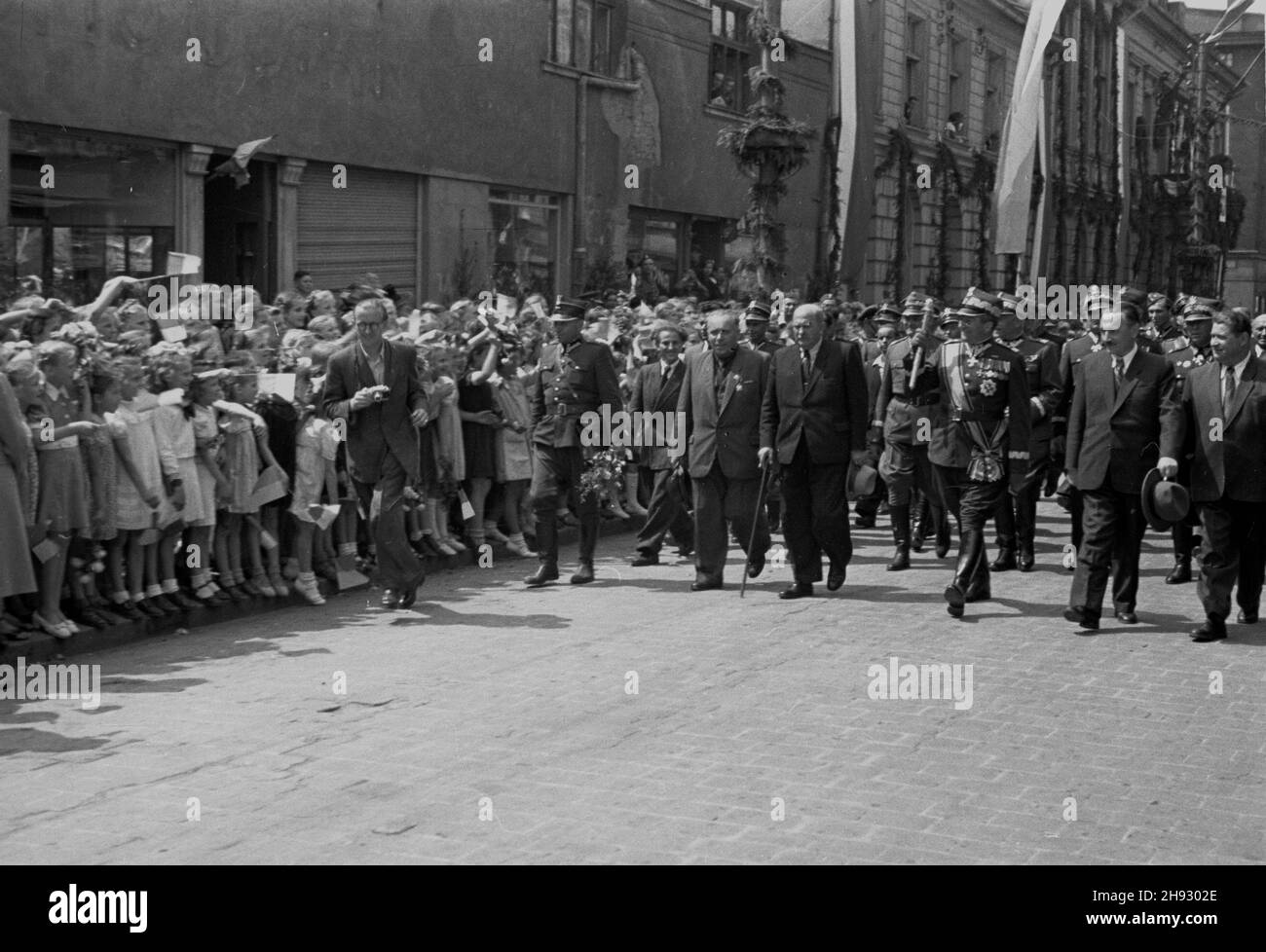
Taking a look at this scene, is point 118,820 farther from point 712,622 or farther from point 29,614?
point 712,622

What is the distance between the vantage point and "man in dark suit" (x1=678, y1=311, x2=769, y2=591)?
12.5 meters

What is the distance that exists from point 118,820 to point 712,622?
5159mm

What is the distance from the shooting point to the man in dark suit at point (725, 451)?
1253cm

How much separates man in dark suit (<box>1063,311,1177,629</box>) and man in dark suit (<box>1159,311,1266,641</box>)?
0.18 m

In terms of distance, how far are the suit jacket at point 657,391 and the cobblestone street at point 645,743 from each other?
3.09m

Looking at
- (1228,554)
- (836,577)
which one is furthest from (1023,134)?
(1228,554)

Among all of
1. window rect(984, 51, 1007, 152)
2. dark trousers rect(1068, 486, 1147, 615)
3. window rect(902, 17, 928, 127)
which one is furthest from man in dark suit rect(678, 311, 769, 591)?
window rect(984, 51, 1007, 152)

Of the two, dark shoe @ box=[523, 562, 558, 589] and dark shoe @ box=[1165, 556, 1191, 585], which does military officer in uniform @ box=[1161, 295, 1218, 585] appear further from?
dark shoe @ box=[523, 562, 558, 589]

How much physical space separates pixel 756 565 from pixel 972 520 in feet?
6.60

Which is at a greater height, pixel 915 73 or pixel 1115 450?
pixel 915 73

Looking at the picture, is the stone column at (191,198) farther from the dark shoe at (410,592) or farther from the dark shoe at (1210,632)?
the dark shoe at (1210,632)

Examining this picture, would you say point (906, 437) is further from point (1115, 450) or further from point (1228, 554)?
point (1228, 554)

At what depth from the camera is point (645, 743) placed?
7.79m

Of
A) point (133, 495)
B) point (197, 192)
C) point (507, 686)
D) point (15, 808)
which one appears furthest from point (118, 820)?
point (197, 192)
